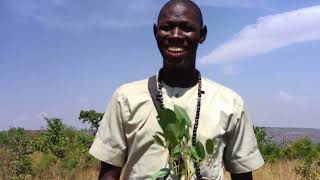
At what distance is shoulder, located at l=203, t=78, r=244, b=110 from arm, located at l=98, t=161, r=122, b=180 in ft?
1.45

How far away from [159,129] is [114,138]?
181 millimetres

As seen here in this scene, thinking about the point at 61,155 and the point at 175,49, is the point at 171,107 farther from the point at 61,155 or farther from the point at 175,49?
the point at 61,155

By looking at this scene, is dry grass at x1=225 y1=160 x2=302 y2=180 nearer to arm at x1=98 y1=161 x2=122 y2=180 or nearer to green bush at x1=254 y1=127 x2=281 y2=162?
green bush at x1=254 y1=127 x2=281 y2=162

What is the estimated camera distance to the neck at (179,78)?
75.9 inches

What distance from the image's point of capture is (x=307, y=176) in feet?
24.6

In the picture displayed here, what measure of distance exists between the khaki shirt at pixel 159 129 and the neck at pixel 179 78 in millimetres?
19

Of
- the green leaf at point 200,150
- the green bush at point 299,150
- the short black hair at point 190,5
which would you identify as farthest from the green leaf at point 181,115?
the green bush at point 299,150

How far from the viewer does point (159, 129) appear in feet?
6.14

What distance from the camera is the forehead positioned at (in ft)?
6.19

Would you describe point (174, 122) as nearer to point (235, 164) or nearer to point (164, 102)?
point (164, 102)

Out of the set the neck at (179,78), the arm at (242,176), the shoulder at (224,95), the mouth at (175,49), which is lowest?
the arm at (242,176)

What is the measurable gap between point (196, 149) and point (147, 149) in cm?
43

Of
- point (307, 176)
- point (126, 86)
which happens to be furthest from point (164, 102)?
point (307, 176)

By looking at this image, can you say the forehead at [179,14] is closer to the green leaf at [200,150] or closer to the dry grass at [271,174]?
the green leaf at [200,150]
